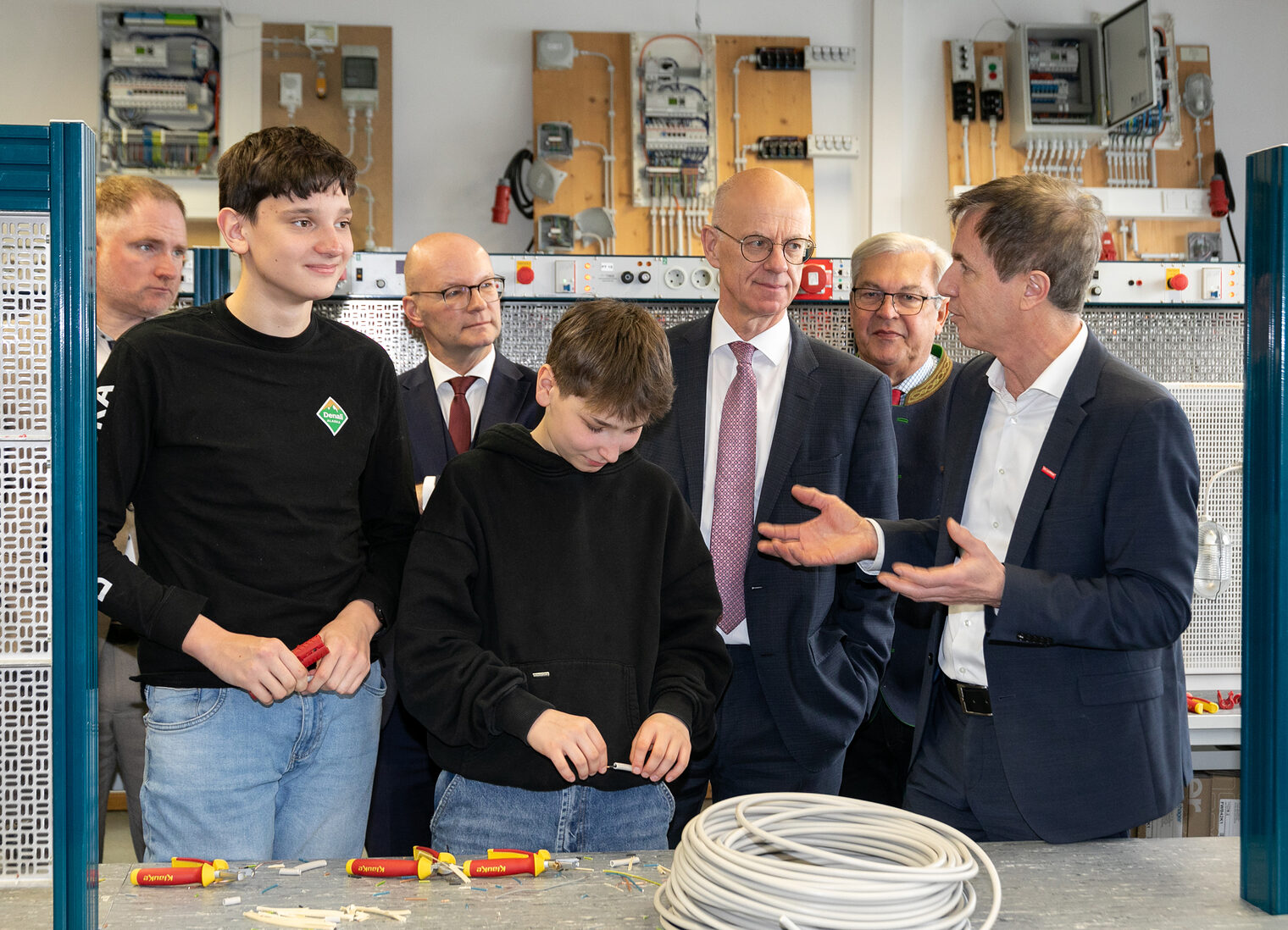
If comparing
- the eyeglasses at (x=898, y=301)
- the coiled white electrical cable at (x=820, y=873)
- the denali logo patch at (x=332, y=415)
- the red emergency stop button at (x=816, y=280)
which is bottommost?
the coiled white electrical cable at (x=820, y=873)

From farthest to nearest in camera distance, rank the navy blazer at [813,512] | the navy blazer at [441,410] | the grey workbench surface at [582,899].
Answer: the navy blazer at [441,410]
the navy blazer at [813,512]
the grey workbench surface at [582,899]

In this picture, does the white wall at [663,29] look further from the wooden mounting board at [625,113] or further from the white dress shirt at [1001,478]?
the white dress shirt at [1001,478]

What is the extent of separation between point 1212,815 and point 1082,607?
7.33ft

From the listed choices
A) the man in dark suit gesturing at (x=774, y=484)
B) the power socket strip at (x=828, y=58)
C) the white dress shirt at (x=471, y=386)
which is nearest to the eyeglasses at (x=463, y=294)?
the white dress shirt at (x=471, y=386)

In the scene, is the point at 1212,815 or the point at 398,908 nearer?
the point at 398,908

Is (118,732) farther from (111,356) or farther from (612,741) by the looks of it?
(612,741)

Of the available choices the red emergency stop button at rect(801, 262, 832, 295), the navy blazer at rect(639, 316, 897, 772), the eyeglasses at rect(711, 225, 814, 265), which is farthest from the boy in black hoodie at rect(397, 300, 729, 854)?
the red emergency stop button at rect(801, 262, 832, 295)

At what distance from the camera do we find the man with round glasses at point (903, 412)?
262 centimetres

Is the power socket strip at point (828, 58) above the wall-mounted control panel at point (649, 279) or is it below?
above

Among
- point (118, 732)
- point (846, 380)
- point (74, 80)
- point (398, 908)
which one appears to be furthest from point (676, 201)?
point (398, 908)

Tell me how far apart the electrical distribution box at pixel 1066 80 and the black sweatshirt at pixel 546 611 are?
16.0 ft

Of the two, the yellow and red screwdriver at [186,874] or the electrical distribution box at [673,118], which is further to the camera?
the electrical distribution box at [673,118]

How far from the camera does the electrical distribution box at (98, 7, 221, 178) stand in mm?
5273

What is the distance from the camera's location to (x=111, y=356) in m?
1.68
